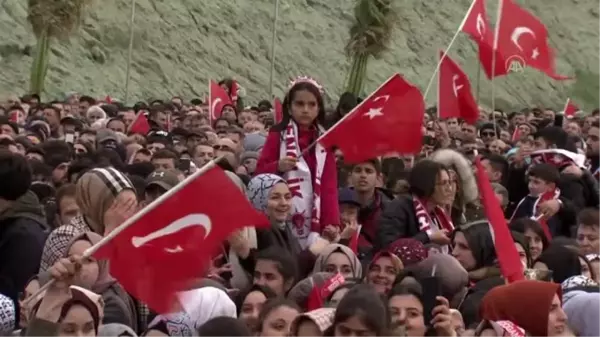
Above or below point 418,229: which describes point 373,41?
above

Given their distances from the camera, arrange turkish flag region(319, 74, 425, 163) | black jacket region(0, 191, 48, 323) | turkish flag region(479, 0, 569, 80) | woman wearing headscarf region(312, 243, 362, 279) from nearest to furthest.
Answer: black jacket region(0, 191, 48, 323)
woman wearing headscarf region(312, 243, 362, 279)
turkish flag region(319, 74, 425, 163)
turkish flag region(479, 0, 569, 80)

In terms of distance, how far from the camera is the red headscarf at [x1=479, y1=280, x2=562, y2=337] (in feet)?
23.2

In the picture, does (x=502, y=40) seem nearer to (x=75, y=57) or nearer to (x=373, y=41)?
(x=373, y=41)

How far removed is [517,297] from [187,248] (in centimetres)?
154

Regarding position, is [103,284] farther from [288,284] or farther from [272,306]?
[288,284]

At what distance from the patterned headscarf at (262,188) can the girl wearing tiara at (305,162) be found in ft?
1.18

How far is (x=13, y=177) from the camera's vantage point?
27.8 feet

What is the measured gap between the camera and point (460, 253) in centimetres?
962

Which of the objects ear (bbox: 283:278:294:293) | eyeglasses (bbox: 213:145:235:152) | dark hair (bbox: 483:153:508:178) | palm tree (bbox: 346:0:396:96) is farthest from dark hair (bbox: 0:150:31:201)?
palm tree (bbox: 346:0:396:96)

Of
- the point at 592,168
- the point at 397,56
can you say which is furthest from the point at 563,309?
the point at 397,56

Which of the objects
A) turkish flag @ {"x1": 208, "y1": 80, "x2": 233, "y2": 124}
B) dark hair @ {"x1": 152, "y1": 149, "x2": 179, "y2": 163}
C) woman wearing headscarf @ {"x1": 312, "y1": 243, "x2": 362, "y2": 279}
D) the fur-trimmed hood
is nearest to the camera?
woman wearing headscarf @ {"x1": 312, "y1": 243, "x2": 362, "y2": 279}

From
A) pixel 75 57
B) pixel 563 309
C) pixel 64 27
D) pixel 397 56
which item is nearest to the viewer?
pixel 563 309

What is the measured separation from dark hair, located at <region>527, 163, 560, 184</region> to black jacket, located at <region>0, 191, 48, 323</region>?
5425 mm

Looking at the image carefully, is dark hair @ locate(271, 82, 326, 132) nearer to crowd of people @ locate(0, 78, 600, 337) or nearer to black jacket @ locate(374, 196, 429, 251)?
crowd of people @ locate(0, 78, 600, 337)
